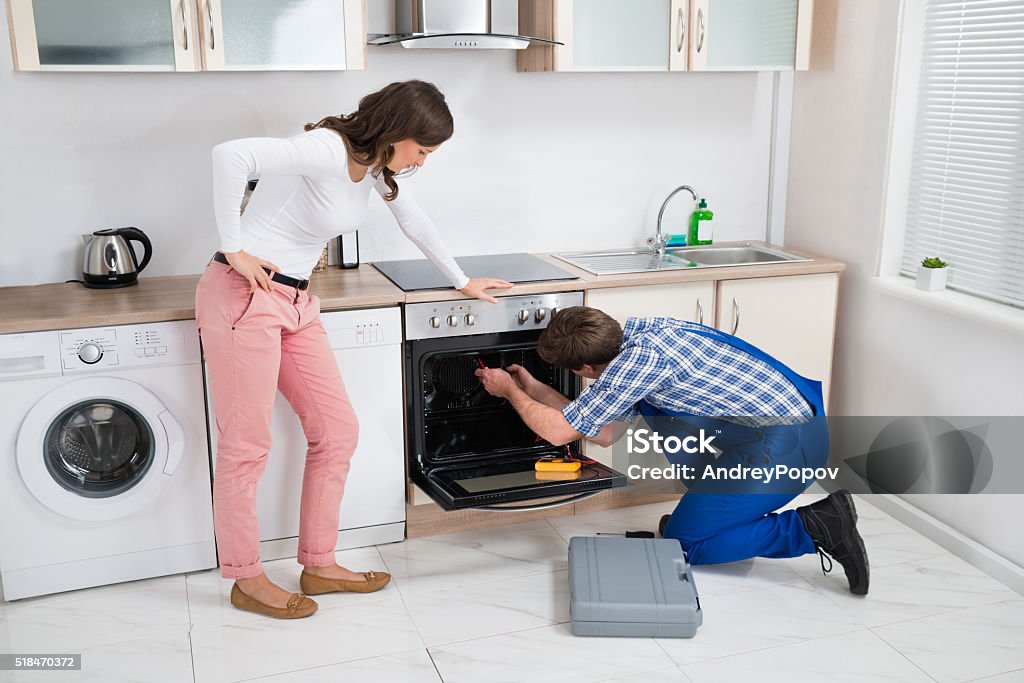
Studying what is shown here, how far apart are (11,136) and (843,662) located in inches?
111

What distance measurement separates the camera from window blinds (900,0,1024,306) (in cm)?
286

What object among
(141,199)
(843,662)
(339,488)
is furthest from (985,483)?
(141,199)

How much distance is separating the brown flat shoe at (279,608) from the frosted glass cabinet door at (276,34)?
1.52 meters

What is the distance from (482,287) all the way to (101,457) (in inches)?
47.7

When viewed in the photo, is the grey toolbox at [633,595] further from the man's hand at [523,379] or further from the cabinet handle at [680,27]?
the cabinet handle at [680,27]

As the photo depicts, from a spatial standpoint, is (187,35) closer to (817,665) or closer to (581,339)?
(581,339)

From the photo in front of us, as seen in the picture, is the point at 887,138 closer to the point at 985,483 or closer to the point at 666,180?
the point at 666,180

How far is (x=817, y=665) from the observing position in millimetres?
2449

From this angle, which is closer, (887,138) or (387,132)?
(387,132)

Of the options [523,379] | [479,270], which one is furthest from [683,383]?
[479,270]

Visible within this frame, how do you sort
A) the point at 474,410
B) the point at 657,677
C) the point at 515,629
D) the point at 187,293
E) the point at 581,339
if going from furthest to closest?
the point at 474,410, the point at 187,293, the point at 581,339, the point at 515,629, the point at 657,677

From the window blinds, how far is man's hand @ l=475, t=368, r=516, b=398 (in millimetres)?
1486

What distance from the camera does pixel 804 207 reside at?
3736mm

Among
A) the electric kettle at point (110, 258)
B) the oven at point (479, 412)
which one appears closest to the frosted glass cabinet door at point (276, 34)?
the electric kettle at point (110, 258)
